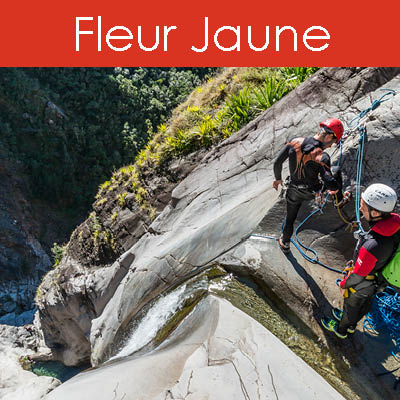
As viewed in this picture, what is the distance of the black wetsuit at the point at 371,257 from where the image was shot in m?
3.15

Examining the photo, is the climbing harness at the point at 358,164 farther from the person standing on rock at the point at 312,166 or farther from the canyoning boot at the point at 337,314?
the canyoning boot at the point at 337,314

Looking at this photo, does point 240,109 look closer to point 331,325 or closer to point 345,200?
point 345,200

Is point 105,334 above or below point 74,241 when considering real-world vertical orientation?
below

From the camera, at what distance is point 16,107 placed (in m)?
25.8

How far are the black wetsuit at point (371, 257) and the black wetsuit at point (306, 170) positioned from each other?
81cm

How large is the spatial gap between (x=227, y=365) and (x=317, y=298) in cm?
173

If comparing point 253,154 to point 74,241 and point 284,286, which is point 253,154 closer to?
point 284,286

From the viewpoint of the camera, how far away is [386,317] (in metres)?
4.11

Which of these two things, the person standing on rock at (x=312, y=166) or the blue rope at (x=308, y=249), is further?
the blue rope at (x=308, y=249)

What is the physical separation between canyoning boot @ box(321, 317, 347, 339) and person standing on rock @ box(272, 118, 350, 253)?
141 cm

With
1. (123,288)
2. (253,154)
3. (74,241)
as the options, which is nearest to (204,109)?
(253,154)

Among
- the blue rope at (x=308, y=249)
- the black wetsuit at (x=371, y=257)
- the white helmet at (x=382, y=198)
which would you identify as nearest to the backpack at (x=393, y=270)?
the black wetsuit at (x=371, y=257)

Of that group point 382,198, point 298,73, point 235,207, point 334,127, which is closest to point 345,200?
point 334,127

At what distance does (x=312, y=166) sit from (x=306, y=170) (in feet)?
0.31
